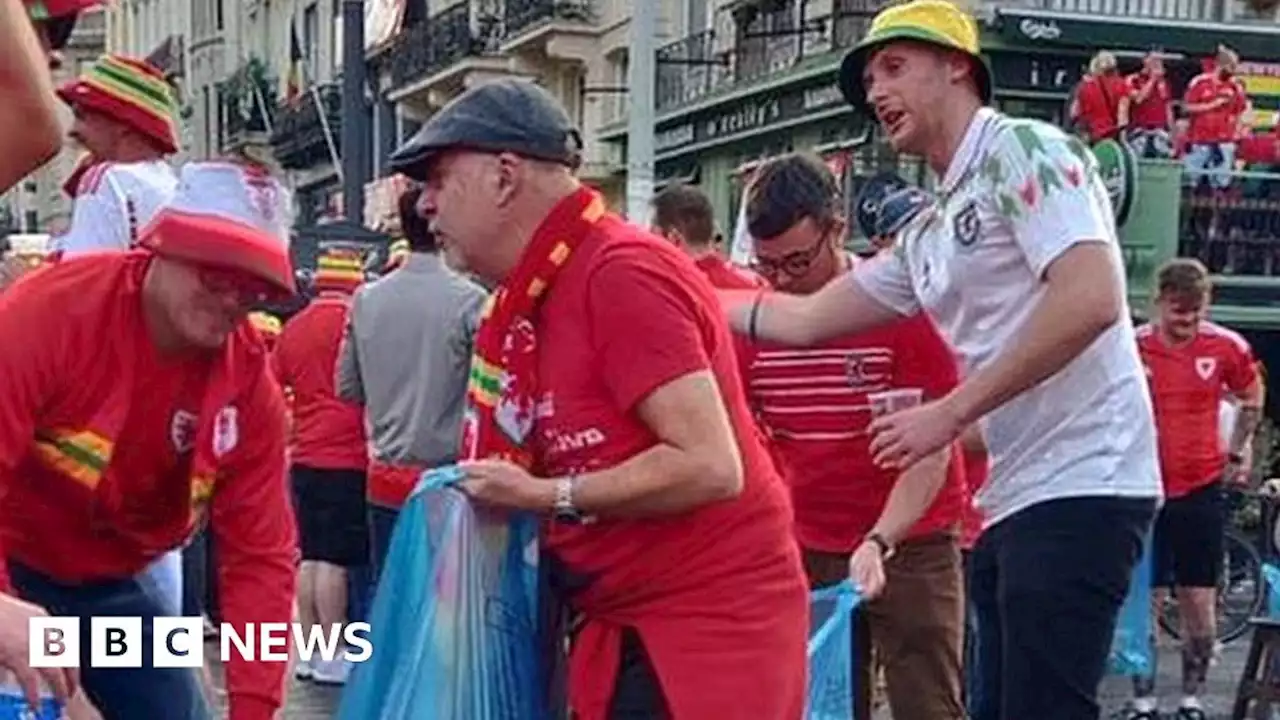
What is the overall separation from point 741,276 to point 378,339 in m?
1.84

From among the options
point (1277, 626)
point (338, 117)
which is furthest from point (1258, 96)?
point (338, 117)

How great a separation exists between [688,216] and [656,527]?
4.04 metres

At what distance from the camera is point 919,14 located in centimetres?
437

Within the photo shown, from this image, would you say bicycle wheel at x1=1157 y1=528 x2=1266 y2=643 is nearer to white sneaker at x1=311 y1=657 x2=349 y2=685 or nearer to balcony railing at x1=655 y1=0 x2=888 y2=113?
white sneaker at x1=311 y1=657 x2=349 y2=685

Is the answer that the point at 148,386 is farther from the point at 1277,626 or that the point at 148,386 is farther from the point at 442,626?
the point at 1277,626

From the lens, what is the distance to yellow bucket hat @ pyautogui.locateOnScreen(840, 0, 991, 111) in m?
4.33

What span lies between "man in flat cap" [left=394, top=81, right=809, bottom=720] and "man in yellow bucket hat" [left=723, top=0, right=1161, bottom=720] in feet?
1.69

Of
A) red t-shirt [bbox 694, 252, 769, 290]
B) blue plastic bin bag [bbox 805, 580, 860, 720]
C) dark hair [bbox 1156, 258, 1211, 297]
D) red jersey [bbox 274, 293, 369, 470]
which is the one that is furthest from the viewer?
red jersey [bbox 274, 293, 369, 470]

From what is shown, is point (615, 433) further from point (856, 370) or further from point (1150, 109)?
point (1150, 109)

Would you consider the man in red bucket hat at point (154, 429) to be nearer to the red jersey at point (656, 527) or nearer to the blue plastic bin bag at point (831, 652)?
the red jersey at point (656, 527)

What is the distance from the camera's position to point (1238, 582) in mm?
12125

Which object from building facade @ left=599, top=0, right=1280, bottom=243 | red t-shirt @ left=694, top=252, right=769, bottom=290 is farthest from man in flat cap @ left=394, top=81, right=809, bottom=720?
building facade @ left=599, top=0, right=1280, bottom=243

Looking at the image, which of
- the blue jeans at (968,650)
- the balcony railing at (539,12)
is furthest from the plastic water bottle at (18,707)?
the balcony railing at (539,12)

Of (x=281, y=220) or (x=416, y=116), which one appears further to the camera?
(x=416, y=116)
